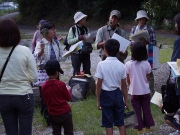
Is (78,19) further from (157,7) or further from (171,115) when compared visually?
(171,115)

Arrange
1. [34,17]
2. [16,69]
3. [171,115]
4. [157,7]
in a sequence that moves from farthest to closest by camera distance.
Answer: [34,17], [157,7], [171,115], [16,69]

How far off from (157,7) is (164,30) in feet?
54.3

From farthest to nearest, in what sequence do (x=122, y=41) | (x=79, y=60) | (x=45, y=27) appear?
1. (x=79, y=60)
2. (x=122, y=41)
3. (x=45, y=27)

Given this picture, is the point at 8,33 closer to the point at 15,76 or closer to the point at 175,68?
the point at 15,76

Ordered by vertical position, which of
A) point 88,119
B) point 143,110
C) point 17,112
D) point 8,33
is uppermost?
point 8,33

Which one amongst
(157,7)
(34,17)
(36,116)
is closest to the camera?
(36,116)

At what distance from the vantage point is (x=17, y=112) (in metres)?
4.27

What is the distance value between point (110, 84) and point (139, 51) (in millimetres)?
752

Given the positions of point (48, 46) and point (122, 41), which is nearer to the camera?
point (48, 46)

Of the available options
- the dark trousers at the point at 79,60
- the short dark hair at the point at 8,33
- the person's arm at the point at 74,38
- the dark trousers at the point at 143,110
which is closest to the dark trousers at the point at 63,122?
the dark trousers at the point at 143,110

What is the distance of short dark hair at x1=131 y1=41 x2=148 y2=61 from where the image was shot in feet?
17.1

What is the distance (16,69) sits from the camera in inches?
161

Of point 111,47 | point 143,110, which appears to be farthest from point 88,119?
point 111,47

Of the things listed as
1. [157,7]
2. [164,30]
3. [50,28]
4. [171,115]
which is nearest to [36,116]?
[50,28]
